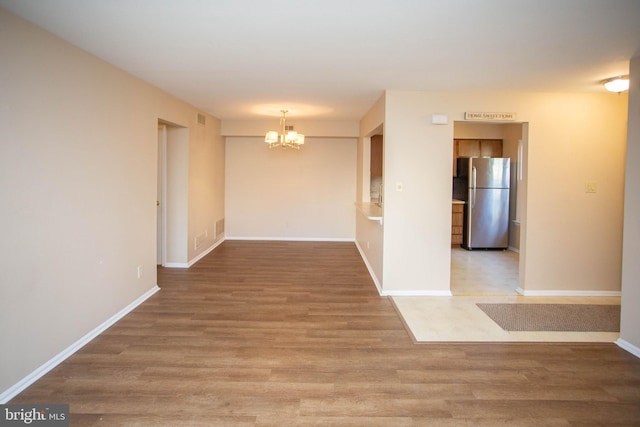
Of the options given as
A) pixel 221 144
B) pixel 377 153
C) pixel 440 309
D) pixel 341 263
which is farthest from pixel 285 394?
pixel 221 144

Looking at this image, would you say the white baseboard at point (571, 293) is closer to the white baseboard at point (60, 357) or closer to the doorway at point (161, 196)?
the white baseboard at point (60, 357)

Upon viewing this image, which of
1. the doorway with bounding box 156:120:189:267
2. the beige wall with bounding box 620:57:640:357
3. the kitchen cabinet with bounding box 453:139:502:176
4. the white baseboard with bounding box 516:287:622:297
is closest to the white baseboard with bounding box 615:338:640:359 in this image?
the beige wall with bounding box 620:57:640:357

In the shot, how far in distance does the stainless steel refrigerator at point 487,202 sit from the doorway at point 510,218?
0.21 m

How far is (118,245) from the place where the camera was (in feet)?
12.7

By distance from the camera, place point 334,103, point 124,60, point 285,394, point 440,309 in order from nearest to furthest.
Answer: point 285,394 < point 124,60 < point 440,309 < point 334,103

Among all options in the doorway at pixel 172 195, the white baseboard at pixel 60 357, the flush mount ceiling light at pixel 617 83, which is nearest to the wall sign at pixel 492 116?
the flush mount ceiling light at pixel 617 83

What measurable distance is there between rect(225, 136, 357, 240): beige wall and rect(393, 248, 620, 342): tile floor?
2955mm

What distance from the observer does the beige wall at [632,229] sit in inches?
129

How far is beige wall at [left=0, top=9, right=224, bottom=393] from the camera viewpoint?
8.26 feet

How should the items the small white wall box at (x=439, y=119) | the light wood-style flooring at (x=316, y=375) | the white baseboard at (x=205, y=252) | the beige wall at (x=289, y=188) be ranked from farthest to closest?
the beige wall at (x=289, y=188), the white baseboard at (x=205, y=252), the small white wall box at (x=439, y=119), the light wood-style flooring at (x=316, y=375)

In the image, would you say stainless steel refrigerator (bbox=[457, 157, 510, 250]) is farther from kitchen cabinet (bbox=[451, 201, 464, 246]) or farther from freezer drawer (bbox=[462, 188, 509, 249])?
kitchen cabinet (bbox=[451, 201, 464, 246])

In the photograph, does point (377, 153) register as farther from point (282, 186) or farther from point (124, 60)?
point (124, 60)

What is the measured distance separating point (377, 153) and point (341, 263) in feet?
7.02

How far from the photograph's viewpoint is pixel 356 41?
2.98 meters
